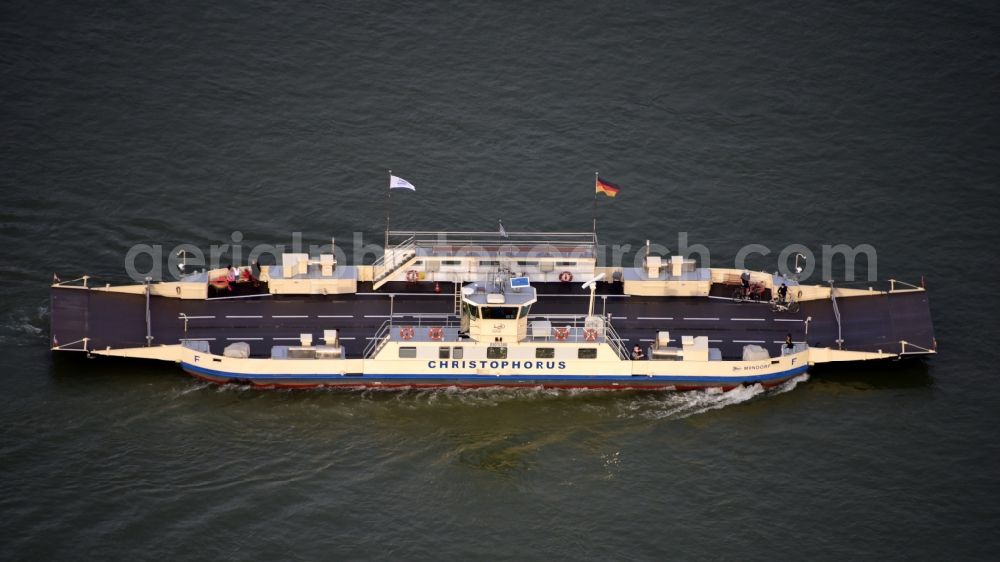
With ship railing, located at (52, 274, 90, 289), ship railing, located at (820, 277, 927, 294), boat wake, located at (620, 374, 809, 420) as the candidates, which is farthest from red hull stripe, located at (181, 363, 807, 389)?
ship railing, located at (820, 277, 927, 294)

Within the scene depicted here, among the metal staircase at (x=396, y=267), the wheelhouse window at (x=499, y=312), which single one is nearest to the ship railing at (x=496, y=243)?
the metal staircase at (x=396, y=267)

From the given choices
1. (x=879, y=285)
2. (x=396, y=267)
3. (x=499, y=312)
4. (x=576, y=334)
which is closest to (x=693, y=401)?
(x=576, y=334)

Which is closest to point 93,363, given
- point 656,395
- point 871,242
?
point 656,395

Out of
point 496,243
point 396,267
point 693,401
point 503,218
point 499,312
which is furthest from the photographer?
point 503,218

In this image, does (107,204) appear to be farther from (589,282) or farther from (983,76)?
(983,76)

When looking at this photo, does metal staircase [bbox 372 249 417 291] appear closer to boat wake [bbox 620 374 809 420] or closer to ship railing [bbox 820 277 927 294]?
boat wake [bbox 620 374 809 420]

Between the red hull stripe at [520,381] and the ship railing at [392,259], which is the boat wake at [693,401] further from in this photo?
the ship railing at [392,259]

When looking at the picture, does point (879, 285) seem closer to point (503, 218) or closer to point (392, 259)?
point (503, 218)
